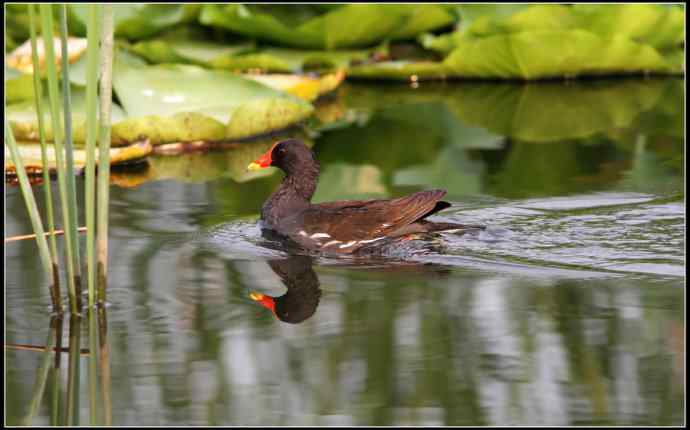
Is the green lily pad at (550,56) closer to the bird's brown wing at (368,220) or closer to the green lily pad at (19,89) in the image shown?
the green lily pad at (19,89)

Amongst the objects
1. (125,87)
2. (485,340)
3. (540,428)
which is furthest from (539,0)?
(540,428)

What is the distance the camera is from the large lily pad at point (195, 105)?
9.55 m

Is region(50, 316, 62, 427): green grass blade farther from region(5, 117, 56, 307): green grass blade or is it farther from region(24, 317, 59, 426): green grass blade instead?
region(5, 117, 56, 307): green grass blade

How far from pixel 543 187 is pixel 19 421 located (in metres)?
4.83

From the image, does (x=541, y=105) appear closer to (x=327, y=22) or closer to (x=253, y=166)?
(x=327, y=22)

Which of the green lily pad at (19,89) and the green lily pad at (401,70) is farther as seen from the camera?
the green lily pad at (401,70)

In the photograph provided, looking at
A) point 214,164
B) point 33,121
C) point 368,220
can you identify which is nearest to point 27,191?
point 368,220

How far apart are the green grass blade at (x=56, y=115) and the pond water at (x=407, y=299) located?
34 cm

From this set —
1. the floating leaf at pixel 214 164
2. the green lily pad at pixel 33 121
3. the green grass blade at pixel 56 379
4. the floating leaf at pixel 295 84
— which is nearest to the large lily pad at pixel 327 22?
the floating leaf at pixel 295 84

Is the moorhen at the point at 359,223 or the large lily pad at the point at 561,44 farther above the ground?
the large lily pad at the point at 561,44

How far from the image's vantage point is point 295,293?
5816mm

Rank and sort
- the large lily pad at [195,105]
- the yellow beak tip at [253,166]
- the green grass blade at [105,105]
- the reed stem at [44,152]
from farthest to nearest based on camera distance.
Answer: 1. the large lily pad at [195,105]
2. the yellow beak tip at [253,166]
3. the green grass blade at [105,105]
4. the reed stem at [44,152]

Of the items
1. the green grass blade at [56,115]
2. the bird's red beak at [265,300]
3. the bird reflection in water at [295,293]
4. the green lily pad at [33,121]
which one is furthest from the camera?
the green lily pad at [33,121]

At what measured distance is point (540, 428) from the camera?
3.95 m
